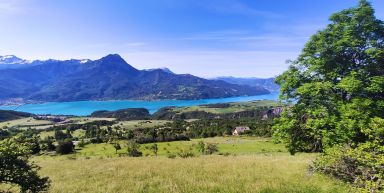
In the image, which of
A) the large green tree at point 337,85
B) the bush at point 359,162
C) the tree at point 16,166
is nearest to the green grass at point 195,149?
the large green tree at point 337,85

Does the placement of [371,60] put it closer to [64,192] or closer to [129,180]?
[129,180]

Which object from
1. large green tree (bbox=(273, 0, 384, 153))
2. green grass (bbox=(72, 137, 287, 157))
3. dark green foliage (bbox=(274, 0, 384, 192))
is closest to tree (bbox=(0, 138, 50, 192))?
dark green foliage (bbox=(274, 0, 384, 192))

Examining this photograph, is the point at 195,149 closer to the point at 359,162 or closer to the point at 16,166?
the point at 359,162

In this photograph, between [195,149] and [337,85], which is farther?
[195,149]

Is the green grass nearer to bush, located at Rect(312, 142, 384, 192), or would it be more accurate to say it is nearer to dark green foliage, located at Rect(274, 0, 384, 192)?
dark green foliage, located at Rect(274, 0, 384, 192)

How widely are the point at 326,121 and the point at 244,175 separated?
603 centimetres

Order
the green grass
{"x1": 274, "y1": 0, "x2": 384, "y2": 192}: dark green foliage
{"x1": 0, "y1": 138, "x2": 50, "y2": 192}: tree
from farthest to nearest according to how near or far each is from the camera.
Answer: the green grass < {"x1": 274, "y1": 0, "x2": 384, "y2": 192}: dark green foliage < {"x1": 0, "y1": 138, "x2": 50, "y2": 192}: tree

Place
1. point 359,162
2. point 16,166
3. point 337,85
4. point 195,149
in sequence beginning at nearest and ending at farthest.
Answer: point 16,166, point 359,162, point 337,85, point 195,149

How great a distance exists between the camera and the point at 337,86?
19312 millimetres

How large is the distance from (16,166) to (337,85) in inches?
678

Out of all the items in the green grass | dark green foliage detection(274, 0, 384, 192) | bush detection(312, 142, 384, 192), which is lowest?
the green grass

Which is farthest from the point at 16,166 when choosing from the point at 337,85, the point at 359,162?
the point at 337,85

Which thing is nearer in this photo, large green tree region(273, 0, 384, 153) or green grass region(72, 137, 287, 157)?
large green tree region(273, 0, 384, 153)

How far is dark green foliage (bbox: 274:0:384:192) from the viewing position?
17.9m
